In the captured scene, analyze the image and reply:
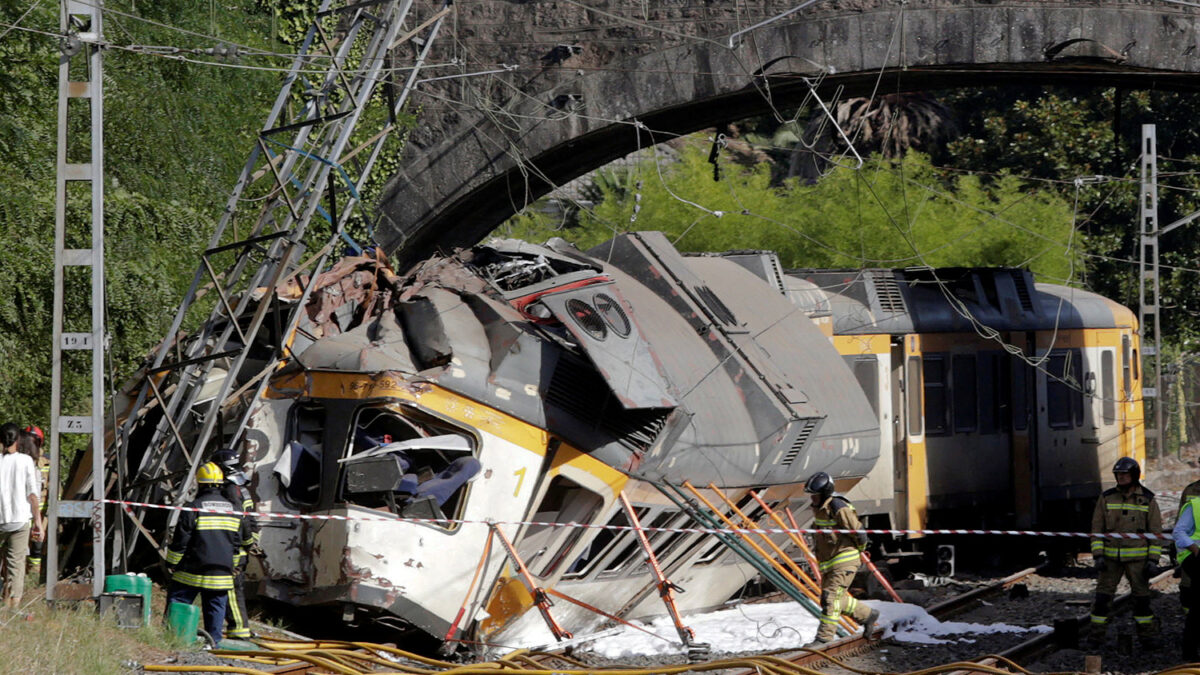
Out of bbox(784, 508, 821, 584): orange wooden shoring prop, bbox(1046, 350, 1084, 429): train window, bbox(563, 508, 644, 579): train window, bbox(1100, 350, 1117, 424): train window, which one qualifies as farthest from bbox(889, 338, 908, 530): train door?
bbox(563, 508, 644, 579): train window

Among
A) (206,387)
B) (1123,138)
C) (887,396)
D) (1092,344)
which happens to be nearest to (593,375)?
(206,387)

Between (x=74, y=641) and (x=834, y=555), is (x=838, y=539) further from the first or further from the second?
(x=74, y=641)

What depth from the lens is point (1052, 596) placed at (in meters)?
18.1

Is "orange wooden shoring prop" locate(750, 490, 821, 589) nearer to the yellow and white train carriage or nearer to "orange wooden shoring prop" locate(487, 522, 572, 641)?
the yellow and white train carriage

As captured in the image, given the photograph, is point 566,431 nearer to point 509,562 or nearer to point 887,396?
point 509,562

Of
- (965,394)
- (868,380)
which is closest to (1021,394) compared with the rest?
(965,394)

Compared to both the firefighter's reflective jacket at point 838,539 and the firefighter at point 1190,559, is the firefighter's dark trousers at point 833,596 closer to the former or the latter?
the firefighter's reflective jacket at point 838,539

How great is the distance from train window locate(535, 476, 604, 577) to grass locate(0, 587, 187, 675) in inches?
117

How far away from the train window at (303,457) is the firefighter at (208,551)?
29.0 inches

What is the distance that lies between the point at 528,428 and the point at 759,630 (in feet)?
10.4

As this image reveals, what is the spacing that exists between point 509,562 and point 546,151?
13344 mm

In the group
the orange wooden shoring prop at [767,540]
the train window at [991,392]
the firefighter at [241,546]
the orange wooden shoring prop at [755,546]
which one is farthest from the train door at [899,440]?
the firefighter at [241,546]

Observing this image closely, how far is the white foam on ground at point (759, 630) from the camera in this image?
1313 cm

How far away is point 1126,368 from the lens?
898 inches
